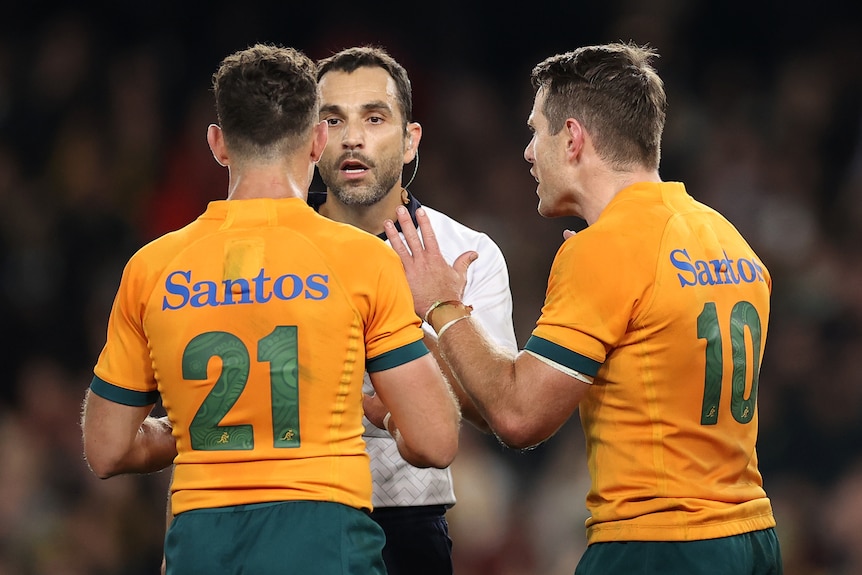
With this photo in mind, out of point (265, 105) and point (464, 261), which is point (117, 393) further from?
point (464, 261)

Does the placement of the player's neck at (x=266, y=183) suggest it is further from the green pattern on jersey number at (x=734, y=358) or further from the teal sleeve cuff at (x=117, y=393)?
the green pattern on jersey number at (x=734, y=358)

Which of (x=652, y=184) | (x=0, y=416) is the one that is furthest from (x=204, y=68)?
(x=652, y=184)

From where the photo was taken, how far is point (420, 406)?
9.11 feet

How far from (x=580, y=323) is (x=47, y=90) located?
6.16 meters

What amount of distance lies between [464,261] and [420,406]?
0.82 m

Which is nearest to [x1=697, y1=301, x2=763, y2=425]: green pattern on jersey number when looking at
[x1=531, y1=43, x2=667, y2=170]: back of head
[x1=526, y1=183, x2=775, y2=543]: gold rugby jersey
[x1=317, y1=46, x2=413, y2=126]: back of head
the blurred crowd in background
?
[x1=526, y1=183, x2=775, y2=543]: gold rugby jersey

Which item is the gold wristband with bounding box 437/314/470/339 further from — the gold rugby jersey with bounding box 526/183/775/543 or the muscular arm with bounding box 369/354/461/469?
the muscular arm with bounding box 369/354/461/469

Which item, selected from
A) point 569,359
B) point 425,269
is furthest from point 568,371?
point 425,269

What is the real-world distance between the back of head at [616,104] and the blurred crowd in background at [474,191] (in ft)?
12.4

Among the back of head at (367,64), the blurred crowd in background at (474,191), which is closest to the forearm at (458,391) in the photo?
the back of head at (367,64)

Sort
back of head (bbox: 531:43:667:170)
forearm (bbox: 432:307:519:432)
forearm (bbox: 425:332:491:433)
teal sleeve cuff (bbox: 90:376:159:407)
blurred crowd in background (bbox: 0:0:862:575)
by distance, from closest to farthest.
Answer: teal sleeve cuff (bbox: 90:376:159:407) < forearm (bbox: 432:307:519:432) < back of head (bbox: 531:43:667:170) < forearm (bbox: 425:332:491:433) < blurred crowd in background (bbox: 0:0:862:575)

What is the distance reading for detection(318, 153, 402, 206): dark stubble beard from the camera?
3.94 meters

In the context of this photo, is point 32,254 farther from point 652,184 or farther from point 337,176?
point 652,184

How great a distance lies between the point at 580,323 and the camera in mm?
3004
